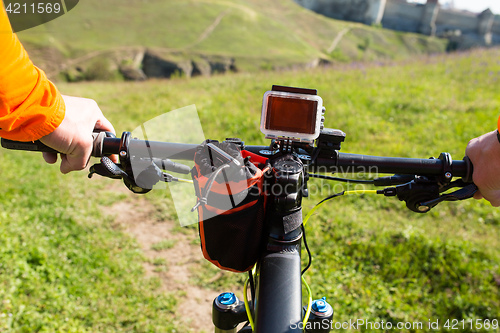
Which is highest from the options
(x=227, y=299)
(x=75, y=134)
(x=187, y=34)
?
(x=75, y=134)

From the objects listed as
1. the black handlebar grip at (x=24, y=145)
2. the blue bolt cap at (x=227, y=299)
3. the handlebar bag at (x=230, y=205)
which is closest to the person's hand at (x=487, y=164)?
the handlebar bag at (x=230, y=205)

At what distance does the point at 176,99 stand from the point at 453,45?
238 feet

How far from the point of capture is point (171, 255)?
5.01 meters

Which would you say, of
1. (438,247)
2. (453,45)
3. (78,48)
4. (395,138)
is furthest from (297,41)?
(438,247)

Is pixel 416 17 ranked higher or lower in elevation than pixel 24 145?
lower

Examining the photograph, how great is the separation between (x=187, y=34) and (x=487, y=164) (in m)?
40.9

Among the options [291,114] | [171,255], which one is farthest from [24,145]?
[171,255]

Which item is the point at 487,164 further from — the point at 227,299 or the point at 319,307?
the point at 227,299

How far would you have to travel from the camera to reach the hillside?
30156 millimetres

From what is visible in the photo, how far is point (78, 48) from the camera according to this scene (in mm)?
31500

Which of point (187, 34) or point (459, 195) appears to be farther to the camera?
point (187, 34)

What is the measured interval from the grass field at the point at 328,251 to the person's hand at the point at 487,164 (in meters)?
2.67

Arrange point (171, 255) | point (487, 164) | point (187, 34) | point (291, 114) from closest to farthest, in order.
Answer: point (291, 114)
point (487, 164)
point (171, 255)
point (187, 34)

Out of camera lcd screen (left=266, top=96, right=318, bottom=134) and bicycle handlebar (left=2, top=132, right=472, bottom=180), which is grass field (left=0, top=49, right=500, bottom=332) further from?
camera lcd screen (left=266, top=96, right=318, bottom=134)
